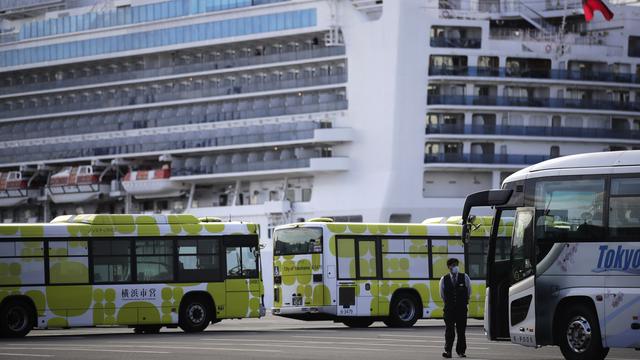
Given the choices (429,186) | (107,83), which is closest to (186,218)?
(429,186)


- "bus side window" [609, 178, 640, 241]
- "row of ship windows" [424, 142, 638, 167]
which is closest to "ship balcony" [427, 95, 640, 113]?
"row of ship windows" [424, 142, 638, 167]

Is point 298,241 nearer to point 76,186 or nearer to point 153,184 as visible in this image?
point 153,184

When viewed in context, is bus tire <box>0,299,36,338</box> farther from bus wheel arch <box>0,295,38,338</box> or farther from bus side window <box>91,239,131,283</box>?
bus side window <box>91,239,131,283</box>

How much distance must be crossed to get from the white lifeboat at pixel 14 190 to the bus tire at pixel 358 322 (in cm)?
5031

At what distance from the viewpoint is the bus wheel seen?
126 ft

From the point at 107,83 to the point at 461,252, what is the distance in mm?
47294

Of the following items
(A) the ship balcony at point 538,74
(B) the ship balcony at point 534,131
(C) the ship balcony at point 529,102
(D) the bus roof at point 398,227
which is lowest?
(D) the bus roof at point 398,227

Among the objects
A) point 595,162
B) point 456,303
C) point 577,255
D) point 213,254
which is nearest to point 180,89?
point 213,254

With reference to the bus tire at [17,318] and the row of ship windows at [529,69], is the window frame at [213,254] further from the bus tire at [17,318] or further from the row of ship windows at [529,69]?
the row of ship windows at [529,69]

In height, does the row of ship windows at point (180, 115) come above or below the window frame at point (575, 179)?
above

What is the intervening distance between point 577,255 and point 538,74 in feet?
157

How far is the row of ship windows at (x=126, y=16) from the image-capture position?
76375 millimetres

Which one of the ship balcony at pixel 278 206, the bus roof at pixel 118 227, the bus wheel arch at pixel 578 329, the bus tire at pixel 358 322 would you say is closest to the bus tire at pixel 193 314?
the bus roof at pixel 118 227

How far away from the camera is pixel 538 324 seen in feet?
79.2
